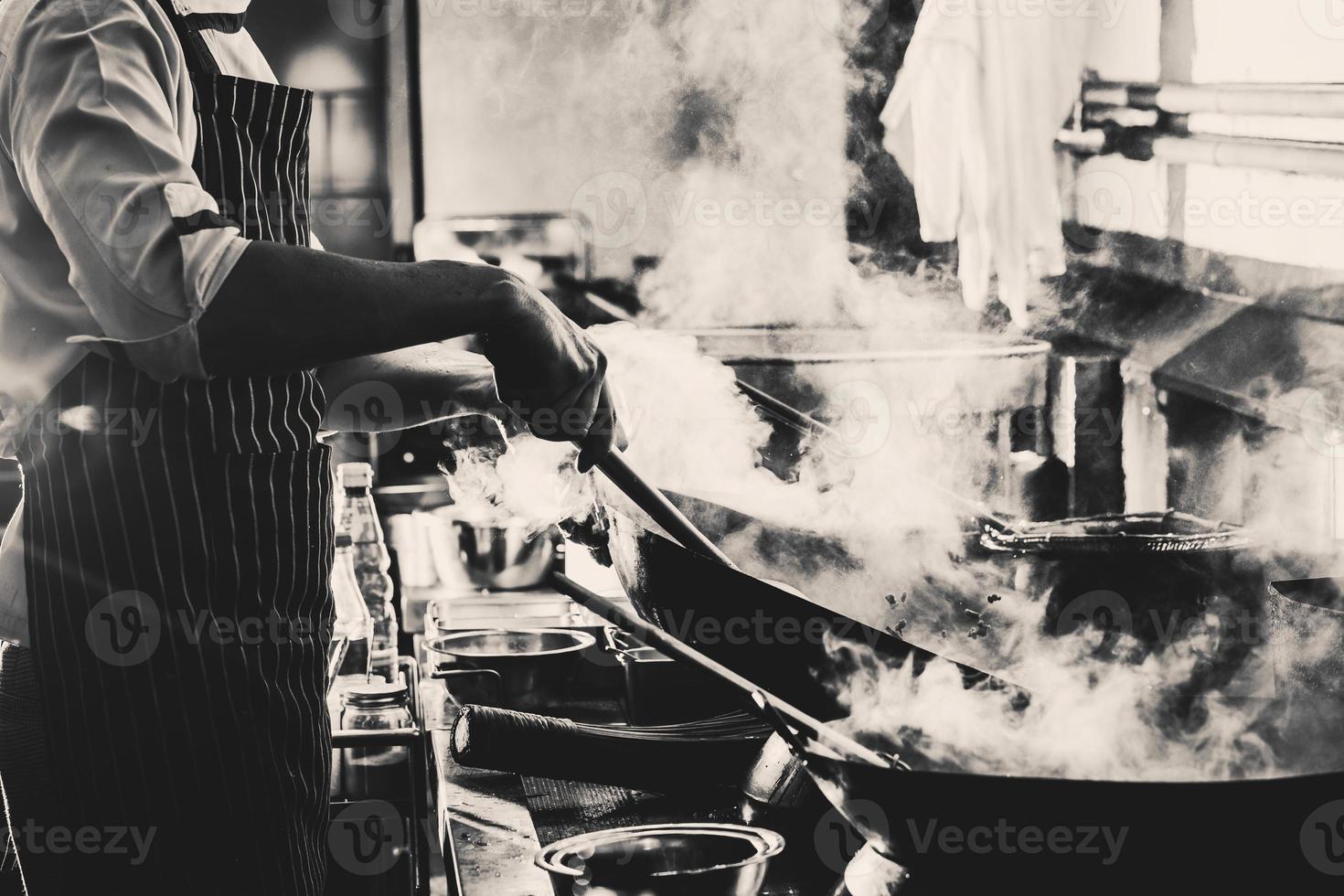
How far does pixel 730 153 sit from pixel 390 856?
3.53 m

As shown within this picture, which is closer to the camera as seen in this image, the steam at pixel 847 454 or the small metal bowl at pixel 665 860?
the small metal bowl at pixel 665 860

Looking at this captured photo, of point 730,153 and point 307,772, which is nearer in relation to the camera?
point 307,772

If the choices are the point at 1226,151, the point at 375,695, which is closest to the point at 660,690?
the point at 375,695

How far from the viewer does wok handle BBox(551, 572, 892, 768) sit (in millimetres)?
936

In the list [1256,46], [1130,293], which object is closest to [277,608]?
[1256,46]

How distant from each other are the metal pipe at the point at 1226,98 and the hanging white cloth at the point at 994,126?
0.19 metres

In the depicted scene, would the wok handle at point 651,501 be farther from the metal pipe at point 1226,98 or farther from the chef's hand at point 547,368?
the metal pipe at point 1226,98

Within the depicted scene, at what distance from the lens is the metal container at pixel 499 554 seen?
3092mm

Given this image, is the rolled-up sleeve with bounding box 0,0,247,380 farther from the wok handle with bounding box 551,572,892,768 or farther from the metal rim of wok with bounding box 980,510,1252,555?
the metal rim of wok with bounding box 980,510,1252,555

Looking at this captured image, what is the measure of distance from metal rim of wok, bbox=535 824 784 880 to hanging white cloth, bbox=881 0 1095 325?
3638 millimetres

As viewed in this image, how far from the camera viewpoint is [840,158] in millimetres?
4996

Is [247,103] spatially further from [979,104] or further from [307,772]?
[979,104]

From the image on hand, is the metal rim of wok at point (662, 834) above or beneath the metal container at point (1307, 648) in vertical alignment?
beneath

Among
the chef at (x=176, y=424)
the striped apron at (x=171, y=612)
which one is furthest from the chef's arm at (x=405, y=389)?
the striped apron at (x=171, y=612)
